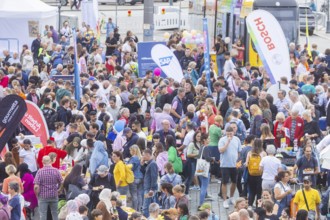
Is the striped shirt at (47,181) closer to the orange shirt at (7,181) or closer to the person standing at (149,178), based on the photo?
the orange shirt at (7,181)

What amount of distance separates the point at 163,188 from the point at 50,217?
2284mm

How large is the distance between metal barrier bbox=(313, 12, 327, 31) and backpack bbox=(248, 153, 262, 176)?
36.4 metres

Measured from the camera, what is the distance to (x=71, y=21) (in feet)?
152

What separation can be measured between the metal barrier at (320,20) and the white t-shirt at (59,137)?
1385 inches

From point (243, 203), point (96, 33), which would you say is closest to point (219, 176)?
point (243, 203)

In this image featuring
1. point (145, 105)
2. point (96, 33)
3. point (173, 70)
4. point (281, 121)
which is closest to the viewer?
point (281, 121)

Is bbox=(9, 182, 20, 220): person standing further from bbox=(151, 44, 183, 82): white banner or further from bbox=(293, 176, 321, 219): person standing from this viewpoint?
bbox=(151, 44, 183, 82): white banner

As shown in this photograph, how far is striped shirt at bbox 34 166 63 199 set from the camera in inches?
736

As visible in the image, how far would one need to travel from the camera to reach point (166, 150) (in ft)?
67.5

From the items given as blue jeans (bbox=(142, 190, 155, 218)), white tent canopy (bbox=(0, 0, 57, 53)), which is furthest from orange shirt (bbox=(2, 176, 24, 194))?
white tent canopy (bbox=(0, 0, 57, 53))

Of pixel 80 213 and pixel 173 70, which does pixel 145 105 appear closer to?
pixel 173 70

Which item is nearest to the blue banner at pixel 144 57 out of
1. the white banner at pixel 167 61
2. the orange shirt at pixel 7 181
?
the white banner at pixel 167 61

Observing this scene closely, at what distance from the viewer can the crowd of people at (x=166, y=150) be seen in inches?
704

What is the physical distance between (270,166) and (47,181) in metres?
3.76
